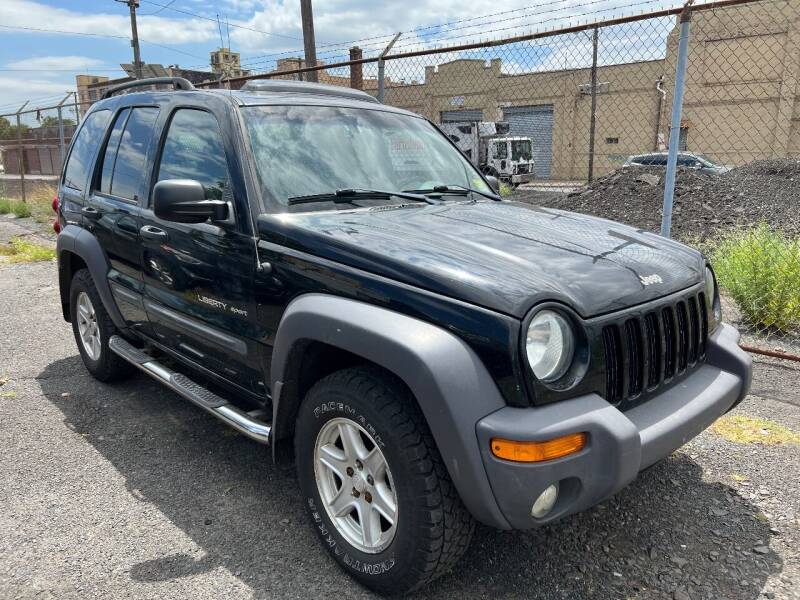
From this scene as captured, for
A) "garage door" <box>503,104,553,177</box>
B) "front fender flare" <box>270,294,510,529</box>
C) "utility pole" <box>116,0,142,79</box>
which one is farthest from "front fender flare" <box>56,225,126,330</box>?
"garage door" <box>503,104,553,177</box>

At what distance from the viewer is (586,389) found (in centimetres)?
211

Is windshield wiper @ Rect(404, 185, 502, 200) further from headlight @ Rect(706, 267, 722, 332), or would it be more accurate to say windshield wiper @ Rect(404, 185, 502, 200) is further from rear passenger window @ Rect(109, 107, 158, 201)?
rear passenger window @ Rect(109, 107, 158, 201)

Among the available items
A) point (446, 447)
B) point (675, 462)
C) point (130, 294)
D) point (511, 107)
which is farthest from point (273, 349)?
point (511, 107)

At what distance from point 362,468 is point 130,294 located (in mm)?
2184

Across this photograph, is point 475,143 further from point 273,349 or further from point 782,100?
point 273,349

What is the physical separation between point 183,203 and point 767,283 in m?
4.54

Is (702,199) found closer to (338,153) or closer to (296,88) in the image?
(296,88)

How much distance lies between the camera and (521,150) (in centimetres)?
2675

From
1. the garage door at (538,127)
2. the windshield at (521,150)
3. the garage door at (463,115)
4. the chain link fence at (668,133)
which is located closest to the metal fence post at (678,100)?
the chain link fence at (668,133)

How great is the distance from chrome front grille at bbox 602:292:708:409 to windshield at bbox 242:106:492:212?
4.40 feet

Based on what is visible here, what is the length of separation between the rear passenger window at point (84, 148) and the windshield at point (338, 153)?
178 centimetres

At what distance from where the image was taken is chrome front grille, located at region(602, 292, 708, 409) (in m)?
2.23

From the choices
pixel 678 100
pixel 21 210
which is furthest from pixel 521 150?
pixel 678 100

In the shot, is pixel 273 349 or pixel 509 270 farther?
pixel 273 349
